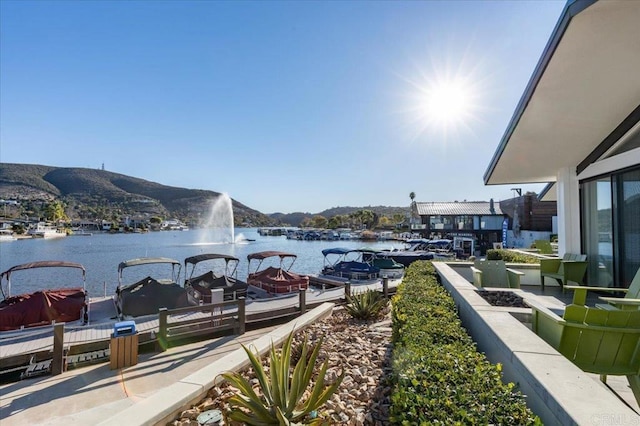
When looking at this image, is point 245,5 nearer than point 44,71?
Yes

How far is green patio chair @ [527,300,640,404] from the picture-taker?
9.12ft

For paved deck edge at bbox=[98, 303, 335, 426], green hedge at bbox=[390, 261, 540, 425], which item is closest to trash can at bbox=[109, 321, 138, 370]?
paved deck edge at bbox=[98, 303, 335, 426]

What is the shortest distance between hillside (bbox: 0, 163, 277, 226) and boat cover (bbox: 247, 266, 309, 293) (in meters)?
89.4

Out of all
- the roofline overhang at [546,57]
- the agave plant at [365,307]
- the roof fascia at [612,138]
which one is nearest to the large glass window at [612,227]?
the roof fascia at [612,138]

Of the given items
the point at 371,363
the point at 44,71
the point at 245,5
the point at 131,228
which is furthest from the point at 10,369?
the point at 131,228

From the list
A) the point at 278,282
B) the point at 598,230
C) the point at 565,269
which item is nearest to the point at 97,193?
the point at 278,282

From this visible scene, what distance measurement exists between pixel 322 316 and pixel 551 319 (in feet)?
11.7

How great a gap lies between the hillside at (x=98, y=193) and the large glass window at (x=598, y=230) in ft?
326

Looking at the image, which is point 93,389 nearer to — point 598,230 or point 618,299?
point 618,299

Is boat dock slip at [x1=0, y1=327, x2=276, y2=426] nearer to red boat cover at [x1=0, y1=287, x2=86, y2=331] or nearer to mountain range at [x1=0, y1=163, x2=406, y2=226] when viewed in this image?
red boat cover at [x1=0, y1=287, x2=86, y2=331]

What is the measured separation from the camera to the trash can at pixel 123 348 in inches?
280

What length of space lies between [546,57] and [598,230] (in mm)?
4843

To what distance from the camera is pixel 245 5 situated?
10820 millimetres

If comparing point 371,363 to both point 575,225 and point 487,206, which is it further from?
point 487,206
